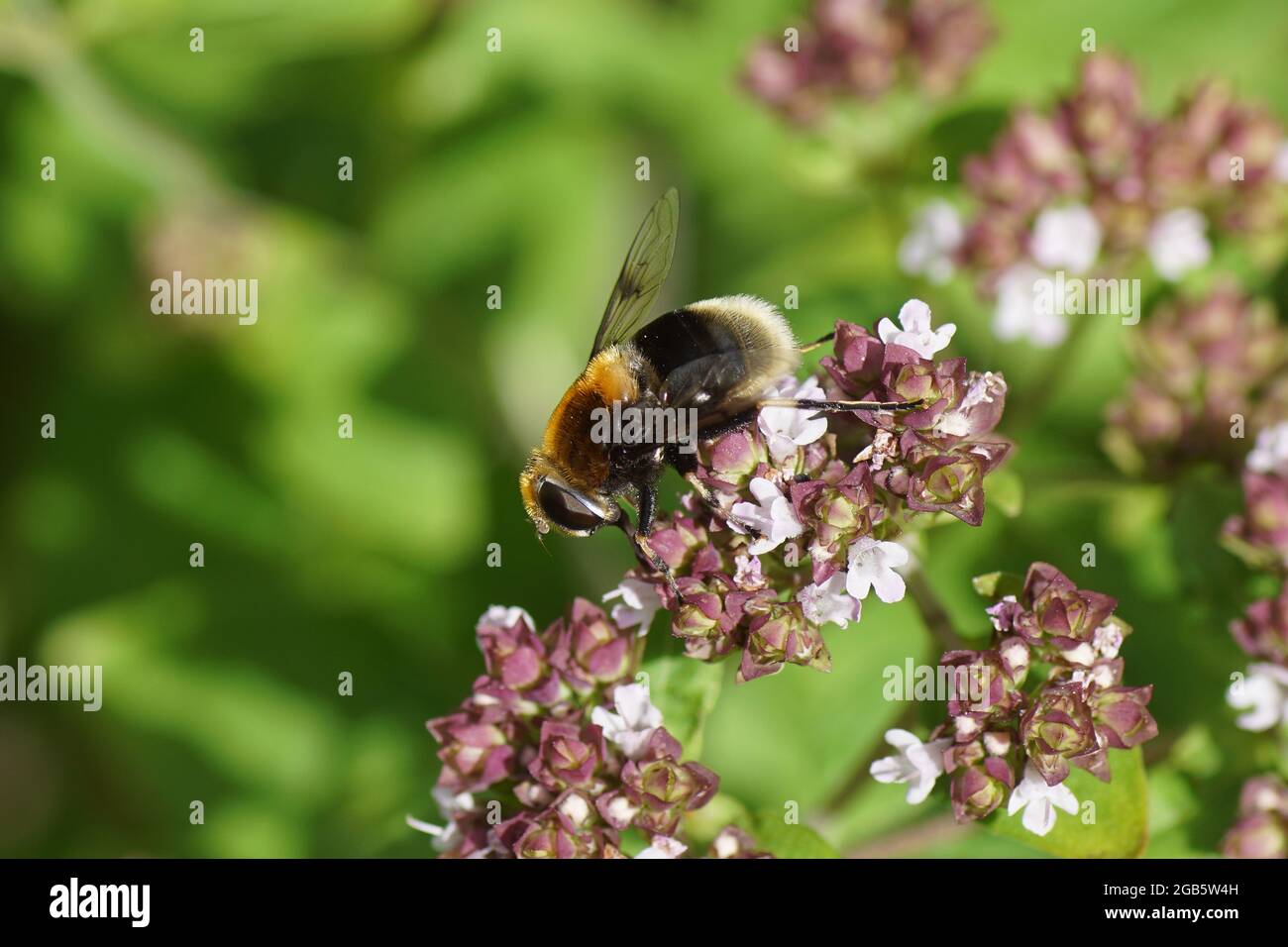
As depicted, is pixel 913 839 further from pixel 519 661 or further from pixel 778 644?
pixel 519 661

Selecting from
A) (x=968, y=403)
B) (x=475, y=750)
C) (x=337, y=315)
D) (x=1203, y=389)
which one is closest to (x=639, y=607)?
(x=475, y=750)

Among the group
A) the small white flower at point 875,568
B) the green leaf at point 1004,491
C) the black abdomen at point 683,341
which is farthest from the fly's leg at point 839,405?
the green leaf at point 1004,491

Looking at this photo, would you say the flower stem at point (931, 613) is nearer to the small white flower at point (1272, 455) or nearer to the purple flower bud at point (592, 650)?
the purple flower bud at point (592, 650)

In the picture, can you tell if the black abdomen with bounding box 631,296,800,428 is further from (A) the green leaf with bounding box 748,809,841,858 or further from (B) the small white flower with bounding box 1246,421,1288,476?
(B) the small white flower with bounding box 1246,421,1288,476

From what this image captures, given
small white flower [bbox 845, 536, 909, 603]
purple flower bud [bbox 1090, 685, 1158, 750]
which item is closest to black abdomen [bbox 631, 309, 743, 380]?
small white flower [bbox 845, 536, 909, 603]

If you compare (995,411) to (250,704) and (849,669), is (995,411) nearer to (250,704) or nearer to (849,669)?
(849,669)
